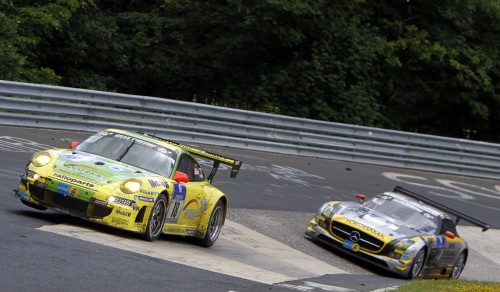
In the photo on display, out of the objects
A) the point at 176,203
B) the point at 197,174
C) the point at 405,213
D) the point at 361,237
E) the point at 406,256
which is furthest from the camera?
the point at 405,213

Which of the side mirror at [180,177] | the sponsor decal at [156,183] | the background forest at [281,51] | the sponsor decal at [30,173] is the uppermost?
the background forest at [281,51]

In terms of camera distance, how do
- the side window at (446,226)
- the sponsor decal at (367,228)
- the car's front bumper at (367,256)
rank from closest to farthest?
the car's front bumper at (367,256) → the sponsor decal at (367,228) → the side window at (446,226)

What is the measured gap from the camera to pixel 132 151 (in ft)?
43.9

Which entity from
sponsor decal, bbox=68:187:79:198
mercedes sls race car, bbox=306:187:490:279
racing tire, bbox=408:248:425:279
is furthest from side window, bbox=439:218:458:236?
sponsor decal, bbox=68:187:79:198

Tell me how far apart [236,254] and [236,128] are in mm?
12583

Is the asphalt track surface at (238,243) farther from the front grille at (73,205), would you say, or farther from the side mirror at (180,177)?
the side mirror at (180,177)

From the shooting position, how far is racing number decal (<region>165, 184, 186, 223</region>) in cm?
1299

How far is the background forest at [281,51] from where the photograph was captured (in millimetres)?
32219

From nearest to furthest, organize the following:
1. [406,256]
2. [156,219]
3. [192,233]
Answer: [156,219]
[192,233]
[406,256]

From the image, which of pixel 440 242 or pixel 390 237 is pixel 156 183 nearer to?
pixel 390 237

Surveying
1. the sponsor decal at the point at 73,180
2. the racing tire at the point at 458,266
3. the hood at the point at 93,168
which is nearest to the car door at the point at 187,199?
the hood at the point at 93,168

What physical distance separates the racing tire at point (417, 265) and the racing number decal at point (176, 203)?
4.34 metres

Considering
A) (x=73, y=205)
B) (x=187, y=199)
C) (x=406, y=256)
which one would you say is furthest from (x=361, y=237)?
(x=73, y=205)

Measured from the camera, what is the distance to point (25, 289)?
842 centimetres
